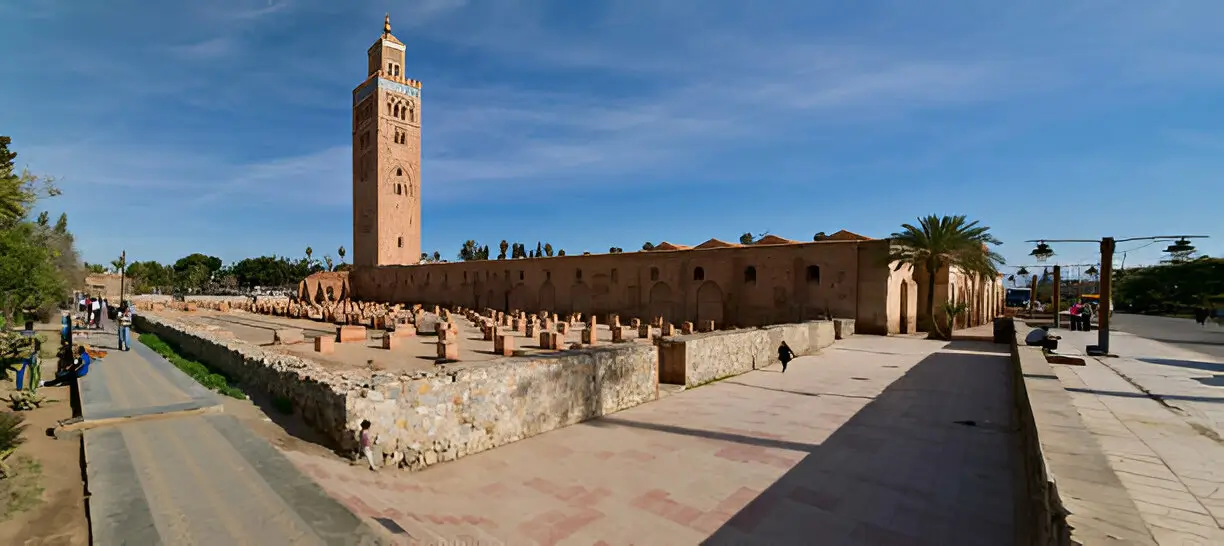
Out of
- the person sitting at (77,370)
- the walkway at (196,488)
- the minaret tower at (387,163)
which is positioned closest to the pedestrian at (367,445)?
the walkway at (196,488)

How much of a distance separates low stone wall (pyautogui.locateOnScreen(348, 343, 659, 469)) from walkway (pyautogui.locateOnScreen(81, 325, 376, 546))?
118cm

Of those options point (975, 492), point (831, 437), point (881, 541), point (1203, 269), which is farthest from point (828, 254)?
point (1203, 269)

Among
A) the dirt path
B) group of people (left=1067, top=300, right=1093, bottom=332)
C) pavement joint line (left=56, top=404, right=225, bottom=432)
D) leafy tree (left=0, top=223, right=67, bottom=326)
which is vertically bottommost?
the dirt path

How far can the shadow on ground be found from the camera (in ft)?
14.7

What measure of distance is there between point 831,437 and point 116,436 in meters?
9.26

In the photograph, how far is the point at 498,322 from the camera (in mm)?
26203

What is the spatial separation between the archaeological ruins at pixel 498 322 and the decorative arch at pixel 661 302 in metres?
0.09

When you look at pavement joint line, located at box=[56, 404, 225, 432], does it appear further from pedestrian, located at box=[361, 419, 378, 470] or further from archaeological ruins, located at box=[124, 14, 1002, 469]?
pedestrian, located at box=[361, 419, 378, 470]

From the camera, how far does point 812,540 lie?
14.3 ft

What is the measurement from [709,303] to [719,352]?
14.4 meters

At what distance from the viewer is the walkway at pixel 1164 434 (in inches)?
123

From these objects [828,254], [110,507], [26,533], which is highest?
[828,254]

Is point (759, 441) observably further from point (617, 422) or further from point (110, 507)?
point (110, 507)

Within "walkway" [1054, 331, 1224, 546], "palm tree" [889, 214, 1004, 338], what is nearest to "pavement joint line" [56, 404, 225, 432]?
"walkway" [1054, 331, 1224, 546]
